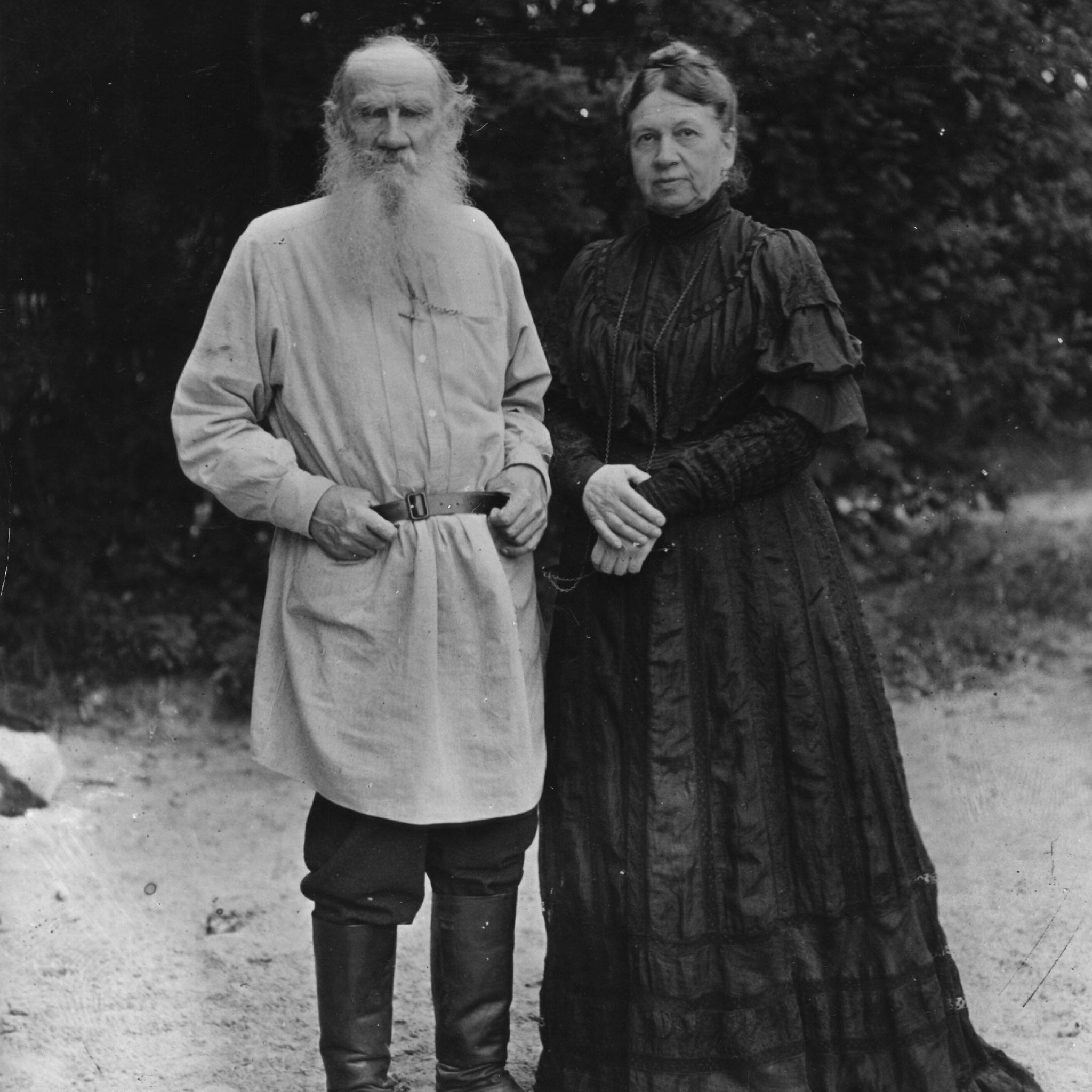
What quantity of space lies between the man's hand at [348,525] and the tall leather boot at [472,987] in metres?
0.72

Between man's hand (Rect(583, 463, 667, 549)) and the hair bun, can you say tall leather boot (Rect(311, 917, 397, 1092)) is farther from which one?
the hair bun

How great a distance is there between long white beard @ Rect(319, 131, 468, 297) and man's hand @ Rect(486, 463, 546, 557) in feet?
1.26

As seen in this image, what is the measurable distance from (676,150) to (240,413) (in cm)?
95

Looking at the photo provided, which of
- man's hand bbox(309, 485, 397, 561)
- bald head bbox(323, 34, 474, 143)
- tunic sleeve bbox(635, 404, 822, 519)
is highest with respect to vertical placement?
bald head bbox(323, 34, 474, 143)

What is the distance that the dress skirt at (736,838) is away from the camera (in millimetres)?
2664

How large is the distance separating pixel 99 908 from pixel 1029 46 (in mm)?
3907

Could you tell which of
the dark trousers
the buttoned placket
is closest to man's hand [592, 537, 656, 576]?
the buttoned placket

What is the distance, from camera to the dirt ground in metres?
3.25

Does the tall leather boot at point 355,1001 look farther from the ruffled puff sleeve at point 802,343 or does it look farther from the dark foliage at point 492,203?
the dark foliage at point 492,203

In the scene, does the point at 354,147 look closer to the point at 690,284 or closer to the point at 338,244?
the point at 338,244

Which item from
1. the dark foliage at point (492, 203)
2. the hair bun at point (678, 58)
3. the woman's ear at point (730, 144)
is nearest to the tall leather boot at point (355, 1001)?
the woman's ear at point (730, 144)

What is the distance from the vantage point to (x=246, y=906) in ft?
13.0

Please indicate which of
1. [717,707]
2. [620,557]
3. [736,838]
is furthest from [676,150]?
[736,838]

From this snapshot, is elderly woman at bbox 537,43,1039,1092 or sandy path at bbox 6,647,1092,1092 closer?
elderly woman at bbox 537,43,1039,1092
